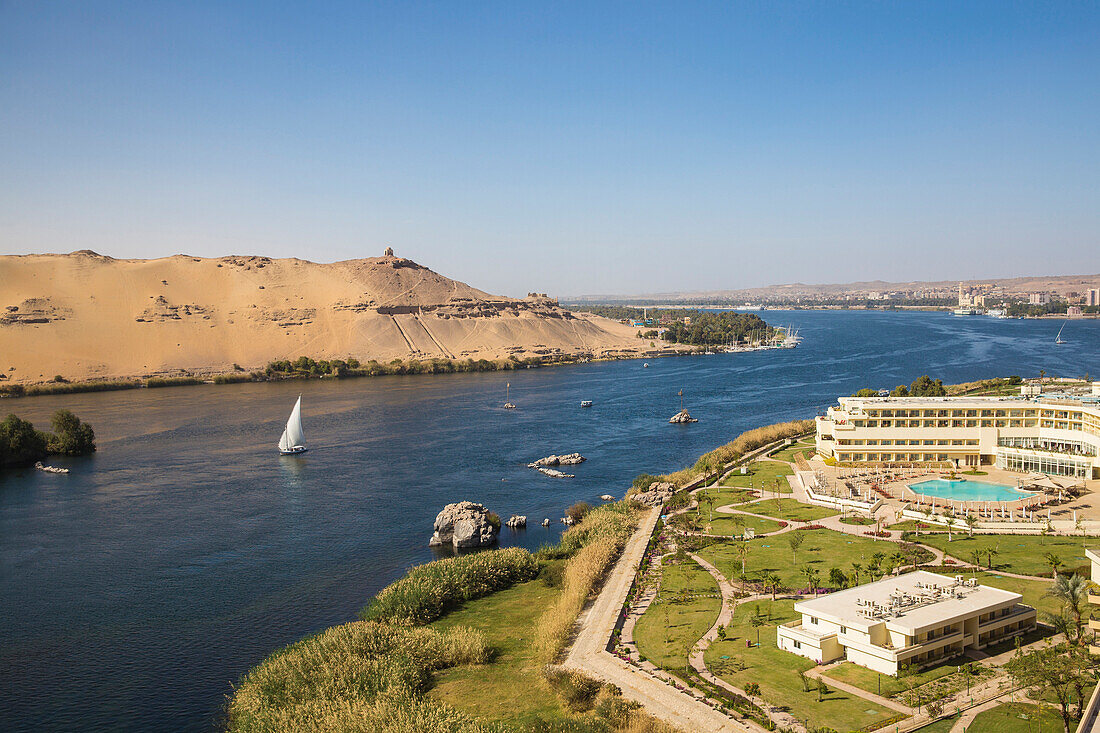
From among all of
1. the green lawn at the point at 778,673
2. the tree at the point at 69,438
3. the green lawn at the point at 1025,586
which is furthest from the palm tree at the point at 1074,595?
the tree at the point at 69,438

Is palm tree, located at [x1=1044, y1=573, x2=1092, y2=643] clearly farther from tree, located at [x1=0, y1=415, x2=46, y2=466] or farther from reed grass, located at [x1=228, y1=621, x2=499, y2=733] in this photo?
tree, located at [x1=0, y1=415, x2=46, y2=466]

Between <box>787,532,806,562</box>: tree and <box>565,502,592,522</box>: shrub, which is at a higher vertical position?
<box>787,532,806,562</box>: tree

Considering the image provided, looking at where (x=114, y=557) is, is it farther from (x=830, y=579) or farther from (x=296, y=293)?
(x=296, y=293)

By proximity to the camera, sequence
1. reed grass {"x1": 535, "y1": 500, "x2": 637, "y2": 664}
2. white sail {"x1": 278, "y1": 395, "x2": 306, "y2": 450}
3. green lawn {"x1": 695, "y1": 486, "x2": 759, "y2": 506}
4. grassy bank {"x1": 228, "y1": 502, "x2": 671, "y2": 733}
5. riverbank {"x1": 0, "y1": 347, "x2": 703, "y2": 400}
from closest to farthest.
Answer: grassy bank {"x1": 228, "y1": 502, "x2": 671, "y2": 733} < reed grass {"x1": 535, "y1": 500, "x2": 637, "y2": 664} < green lawn {"x1": 695, "y1": 486, "x2": 759, "y2": 506} < white sail {"x1": 278, "y1": 395, "x2": 306, "y2": 450} < riverbank {"x1": 0, "y1": 347, "x2": 703, "y2": 400}

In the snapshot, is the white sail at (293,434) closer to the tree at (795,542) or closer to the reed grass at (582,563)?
the reed grass at (582,563)

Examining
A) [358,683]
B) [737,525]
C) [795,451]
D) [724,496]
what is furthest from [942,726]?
[795,451]

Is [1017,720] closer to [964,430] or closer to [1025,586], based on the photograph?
[1025,586]

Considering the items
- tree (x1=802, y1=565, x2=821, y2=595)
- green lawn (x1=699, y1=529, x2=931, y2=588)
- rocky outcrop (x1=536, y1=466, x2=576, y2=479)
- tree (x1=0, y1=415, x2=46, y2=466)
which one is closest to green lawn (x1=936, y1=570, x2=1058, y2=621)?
green lawn (x1=699, y1=529, x2=931, y2=588)
